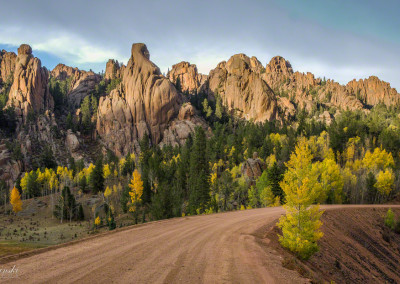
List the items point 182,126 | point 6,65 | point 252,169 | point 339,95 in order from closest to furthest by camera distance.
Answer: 1. point 252,169
2. point 182,126
3. point 6,65
4. point 339,95

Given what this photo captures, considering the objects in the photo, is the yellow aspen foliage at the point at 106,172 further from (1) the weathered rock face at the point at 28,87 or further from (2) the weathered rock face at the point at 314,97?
(2) the weathered rock face at the point at 314,97

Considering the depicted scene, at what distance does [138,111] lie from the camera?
126 metres

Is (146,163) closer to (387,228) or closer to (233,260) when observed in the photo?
(387,228)

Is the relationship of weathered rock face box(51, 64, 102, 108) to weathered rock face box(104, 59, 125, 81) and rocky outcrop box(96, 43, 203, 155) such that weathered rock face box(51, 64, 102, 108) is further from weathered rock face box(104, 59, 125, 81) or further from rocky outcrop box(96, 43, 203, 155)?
rocky outcrop box(96, 43, 203, 155)

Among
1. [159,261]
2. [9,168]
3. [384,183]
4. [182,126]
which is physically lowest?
[384,183]

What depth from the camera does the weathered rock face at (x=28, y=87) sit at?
13125cm

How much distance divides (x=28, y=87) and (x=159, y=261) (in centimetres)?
15842

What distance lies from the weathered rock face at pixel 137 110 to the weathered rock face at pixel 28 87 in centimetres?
3614

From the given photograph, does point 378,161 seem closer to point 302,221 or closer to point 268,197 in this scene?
point 268,197

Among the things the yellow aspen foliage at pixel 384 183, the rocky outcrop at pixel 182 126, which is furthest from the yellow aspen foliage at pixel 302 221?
the rocky outcrop at pixel 182 126

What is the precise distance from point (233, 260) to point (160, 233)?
241 inches

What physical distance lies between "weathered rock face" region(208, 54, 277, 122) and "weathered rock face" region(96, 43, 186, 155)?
1354 inches

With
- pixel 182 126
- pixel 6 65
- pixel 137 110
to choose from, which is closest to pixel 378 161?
pixel 182 126

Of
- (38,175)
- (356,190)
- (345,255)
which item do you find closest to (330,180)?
(356,190)
